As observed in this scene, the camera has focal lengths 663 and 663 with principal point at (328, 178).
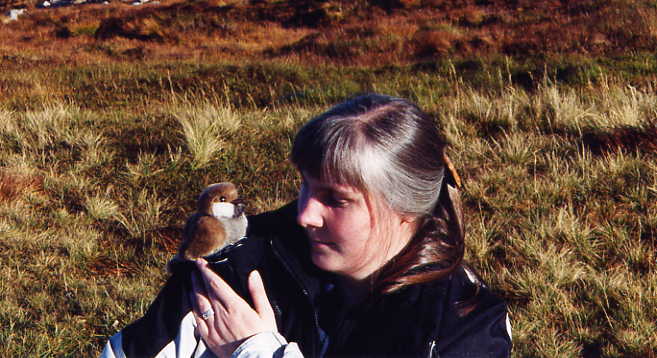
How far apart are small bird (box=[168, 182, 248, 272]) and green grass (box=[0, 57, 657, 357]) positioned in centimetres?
124

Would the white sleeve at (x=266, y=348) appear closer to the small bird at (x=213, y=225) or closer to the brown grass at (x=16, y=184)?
the small bird at (x=213, y=225)

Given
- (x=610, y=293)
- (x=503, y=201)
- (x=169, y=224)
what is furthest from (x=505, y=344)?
(x=169, y=224)

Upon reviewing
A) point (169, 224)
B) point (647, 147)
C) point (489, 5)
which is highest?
point (169, 224)

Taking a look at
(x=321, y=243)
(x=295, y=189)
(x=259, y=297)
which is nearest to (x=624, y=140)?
(x=295, y=189)

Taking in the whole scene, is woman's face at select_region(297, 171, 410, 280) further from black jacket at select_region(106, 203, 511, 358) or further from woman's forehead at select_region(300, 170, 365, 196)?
black jacket at select_region(106, 203, 511, 358)

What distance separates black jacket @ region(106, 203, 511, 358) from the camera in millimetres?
2020

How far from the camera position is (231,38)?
64.2 feet

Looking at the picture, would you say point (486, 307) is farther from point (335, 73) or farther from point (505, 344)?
point (335, 73)

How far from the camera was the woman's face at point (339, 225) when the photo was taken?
2.16m

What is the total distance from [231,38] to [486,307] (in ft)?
60.1

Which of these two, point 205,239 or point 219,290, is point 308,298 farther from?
point 205,239

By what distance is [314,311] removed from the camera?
223 centimetres

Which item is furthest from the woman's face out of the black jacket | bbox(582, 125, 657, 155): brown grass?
bbox(582, 125, 657, 155): brown grass

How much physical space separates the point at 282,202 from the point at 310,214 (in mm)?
2814
